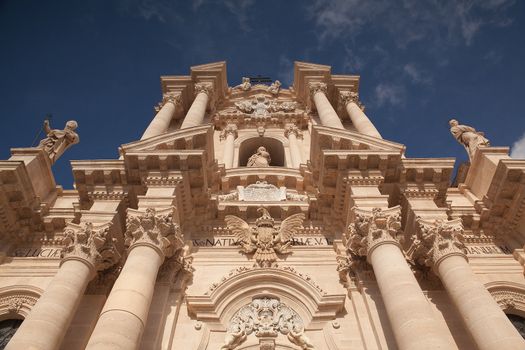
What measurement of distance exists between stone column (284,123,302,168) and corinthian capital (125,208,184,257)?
375 inches

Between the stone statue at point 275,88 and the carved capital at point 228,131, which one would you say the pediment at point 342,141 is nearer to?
the carved capital at point 228,131

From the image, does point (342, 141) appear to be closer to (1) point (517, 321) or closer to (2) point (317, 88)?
(1) point (517, 321)

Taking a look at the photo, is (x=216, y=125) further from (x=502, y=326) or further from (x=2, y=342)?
(x=502, y=326)

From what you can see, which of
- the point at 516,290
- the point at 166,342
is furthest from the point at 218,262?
the point at 516,290

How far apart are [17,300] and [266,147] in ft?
49.8

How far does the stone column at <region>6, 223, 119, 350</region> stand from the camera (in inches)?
356

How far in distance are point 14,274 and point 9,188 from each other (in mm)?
2733

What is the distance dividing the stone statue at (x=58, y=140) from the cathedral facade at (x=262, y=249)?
59mm

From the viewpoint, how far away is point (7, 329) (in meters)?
12.2

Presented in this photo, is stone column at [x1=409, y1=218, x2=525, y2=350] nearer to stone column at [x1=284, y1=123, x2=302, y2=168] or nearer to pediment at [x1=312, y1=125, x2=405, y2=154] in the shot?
pediment at [x1=312, y1=125, x2=405, y2=154]

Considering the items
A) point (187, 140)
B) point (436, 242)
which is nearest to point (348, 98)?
point (187, 140)

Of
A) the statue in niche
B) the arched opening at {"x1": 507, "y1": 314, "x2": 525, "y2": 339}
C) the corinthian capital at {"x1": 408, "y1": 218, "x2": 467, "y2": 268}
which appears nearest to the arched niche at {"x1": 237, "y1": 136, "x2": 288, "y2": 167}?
the statue in niche

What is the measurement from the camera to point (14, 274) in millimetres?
13133

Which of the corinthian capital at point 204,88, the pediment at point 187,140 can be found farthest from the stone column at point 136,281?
the corinthian capital at point 204,88
